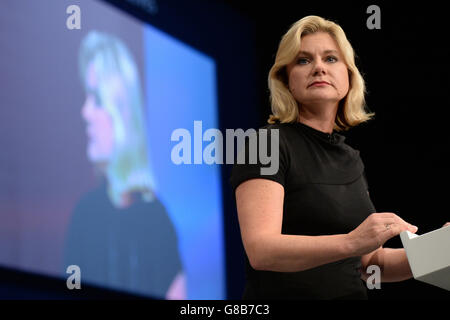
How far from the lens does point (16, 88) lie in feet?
10.0

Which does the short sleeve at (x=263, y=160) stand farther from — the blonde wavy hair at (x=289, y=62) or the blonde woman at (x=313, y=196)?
the blonde wavy hair at (x=289, y=62)

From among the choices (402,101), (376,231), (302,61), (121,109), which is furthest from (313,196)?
(402,101)

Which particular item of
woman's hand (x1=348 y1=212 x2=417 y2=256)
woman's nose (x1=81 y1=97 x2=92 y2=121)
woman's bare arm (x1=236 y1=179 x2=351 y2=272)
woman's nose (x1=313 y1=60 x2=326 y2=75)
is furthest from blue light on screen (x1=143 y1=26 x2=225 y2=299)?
woman's hand (x1=348 y1=212 x2=417 y2=256)

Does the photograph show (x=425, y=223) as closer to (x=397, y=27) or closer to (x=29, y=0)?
(x=397, y=27)

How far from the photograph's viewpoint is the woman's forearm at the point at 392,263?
1743 mm

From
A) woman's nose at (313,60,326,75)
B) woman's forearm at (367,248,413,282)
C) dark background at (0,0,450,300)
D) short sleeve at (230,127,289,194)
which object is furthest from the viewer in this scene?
dark background at (0,0,450,300)

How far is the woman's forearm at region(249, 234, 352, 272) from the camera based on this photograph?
1345mm

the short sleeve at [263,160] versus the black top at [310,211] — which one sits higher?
the short sleeve at [263,160]

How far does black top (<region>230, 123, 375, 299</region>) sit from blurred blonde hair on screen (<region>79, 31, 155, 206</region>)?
1935 mm

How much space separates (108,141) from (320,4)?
5.42 feet

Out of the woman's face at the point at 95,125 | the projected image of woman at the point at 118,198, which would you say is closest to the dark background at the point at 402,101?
the projected image of woman at the point at 118,198

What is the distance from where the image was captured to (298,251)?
1.37m

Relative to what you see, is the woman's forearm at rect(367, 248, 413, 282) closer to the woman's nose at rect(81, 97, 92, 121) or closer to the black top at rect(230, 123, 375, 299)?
the black top at rect(230, 123, 375, 299)
